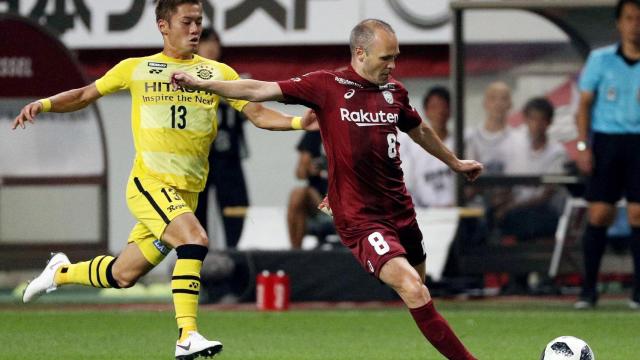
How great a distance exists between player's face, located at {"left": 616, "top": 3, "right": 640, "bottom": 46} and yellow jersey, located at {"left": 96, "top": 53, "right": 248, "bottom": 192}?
193 inches

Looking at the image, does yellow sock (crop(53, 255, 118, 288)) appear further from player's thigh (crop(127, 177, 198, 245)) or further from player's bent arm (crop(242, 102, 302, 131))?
player's bent arm (crop(242, 102, 302, 131))

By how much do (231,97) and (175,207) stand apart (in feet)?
3.47

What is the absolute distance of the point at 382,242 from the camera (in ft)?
29.9

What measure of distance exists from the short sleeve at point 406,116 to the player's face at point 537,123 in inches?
261

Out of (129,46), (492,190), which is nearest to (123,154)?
(129,46)

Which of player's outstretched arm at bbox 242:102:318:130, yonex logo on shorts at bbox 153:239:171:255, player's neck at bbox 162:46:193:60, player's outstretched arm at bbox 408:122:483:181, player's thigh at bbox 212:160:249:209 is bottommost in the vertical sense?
player's thigh at bbox 212:160:249:209

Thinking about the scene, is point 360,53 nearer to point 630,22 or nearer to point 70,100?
point 70,100

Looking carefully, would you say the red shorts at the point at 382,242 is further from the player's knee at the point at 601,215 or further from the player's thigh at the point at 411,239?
the player's knee at the point at 601,215

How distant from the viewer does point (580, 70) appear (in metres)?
16.1

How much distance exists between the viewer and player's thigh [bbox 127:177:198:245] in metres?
10.0

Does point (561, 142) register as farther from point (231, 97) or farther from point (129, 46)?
point (231, 97)

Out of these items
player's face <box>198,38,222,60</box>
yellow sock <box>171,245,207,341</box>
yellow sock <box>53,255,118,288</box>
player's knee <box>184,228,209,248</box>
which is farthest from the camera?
player's face <box>198,38,222,60</box>

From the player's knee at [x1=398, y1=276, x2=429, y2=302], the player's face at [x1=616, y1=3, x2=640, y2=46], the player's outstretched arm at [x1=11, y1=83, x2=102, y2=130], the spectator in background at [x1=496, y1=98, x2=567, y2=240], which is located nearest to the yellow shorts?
the player's outstretched arm at [x1=11, y1=83, x2=102, y2=130]

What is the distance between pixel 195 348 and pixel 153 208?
1.03 m
